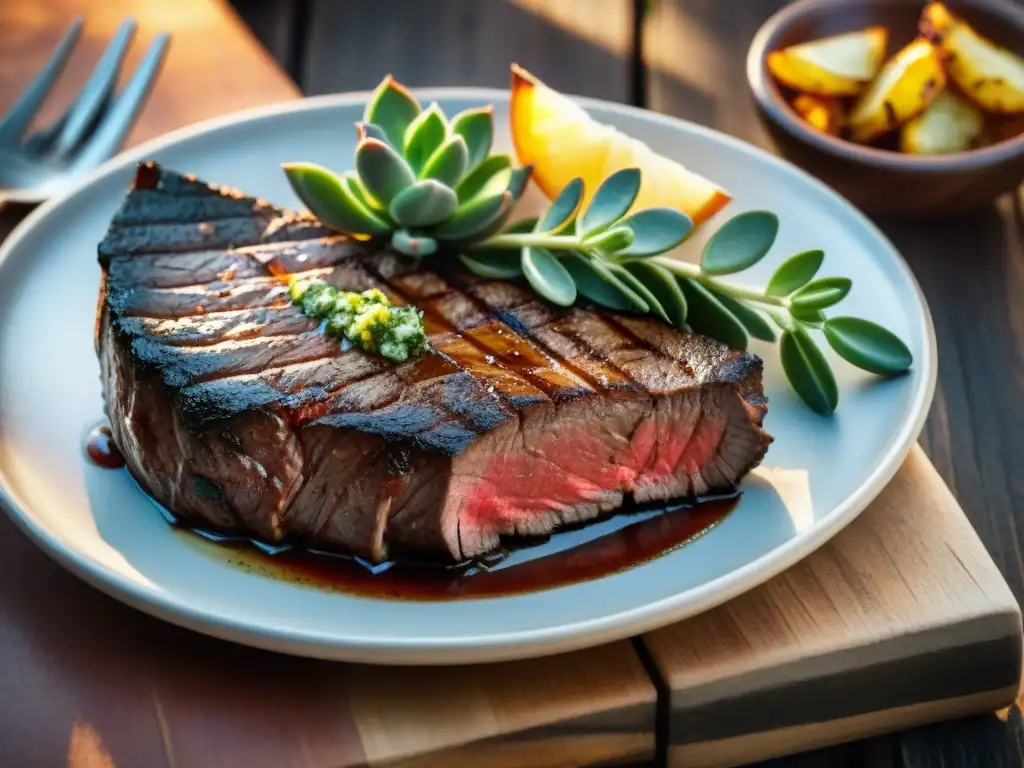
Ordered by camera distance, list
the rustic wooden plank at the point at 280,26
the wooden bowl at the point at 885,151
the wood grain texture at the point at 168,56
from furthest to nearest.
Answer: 1. the rustic wooden plank at the point at 280,26
2. the wood grain texture at the point at 168,56
3. the wooden bowl at the point at 885,151

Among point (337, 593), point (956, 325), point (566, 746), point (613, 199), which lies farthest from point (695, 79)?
point (566, 746)

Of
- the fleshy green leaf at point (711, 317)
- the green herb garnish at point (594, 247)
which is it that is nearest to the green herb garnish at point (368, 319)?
the green herb garnish at point (594, 247)

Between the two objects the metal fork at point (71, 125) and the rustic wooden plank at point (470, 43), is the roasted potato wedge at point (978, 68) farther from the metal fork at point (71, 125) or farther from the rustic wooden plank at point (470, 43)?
the metal fork at point (71, 125)

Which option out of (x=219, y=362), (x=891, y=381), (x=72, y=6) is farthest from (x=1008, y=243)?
(x=72, y=6)

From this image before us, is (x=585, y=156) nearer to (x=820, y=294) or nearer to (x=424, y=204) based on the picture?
(x=424, y=204)

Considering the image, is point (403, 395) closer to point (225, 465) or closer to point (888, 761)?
point (225, 465)

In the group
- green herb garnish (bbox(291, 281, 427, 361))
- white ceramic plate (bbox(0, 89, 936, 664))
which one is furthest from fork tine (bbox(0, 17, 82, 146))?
green herb garnish (bbox(291, 281, 427, 361))
